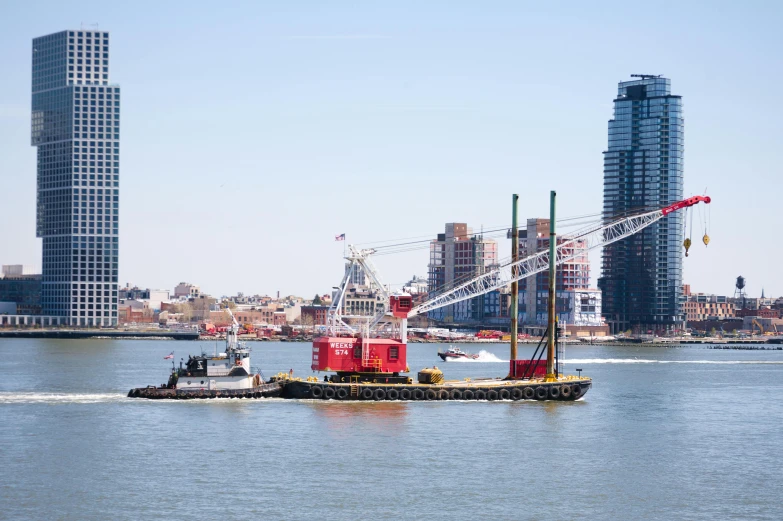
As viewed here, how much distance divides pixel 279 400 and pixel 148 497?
28.4m

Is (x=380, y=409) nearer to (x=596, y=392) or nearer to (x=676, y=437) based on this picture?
(x=676, y=437)

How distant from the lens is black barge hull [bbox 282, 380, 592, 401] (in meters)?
71.7

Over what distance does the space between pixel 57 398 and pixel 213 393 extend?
11.9 metres

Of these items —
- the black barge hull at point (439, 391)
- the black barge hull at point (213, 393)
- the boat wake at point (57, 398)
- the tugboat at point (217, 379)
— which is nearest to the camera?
the black barge hull at point (213, 393)

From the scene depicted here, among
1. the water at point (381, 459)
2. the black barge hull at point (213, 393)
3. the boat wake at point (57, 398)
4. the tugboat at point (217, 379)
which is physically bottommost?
the water at point (381, 459)

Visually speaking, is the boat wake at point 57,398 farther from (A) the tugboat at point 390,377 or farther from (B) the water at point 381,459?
(A) the tugboat at point 390,377

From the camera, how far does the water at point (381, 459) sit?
43188 mm

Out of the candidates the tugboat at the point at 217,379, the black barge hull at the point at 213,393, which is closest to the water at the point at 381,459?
the black barge hull at the point at 213,393

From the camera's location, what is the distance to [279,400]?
237 feet

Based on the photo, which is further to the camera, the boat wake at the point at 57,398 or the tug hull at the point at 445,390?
the boat wake at the point at 57,398

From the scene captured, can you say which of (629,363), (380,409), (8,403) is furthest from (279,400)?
(629,363)

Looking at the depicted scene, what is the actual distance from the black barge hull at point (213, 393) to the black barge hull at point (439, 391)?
2.96 feet

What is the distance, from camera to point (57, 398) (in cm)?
7506

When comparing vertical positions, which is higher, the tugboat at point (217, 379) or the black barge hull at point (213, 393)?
the tugboat at point (217, 379)
